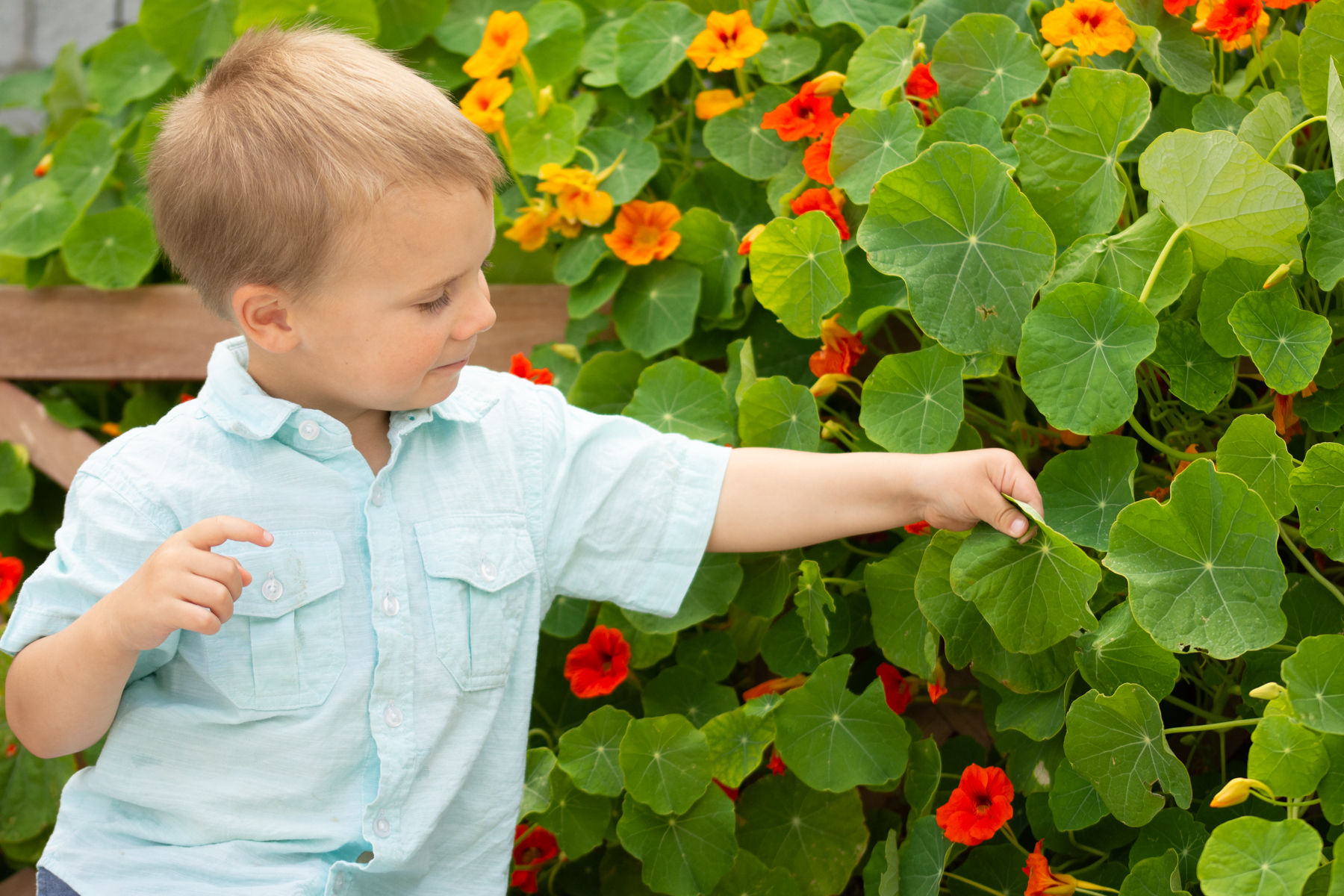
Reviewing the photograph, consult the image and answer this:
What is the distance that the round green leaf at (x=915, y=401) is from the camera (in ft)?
3.53

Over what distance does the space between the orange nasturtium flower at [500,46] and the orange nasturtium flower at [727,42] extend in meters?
0.29

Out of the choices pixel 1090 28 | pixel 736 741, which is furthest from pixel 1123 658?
pixel 1090 28

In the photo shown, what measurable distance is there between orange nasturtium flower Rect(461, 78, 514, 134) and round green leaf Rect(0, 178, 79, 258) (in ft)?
2.80

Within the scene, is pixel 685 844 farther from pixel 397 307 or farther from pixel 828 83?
pixel 828 83

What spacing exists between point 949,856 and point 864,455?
48 cm

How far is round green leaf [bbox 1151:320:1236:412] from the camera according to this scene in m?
1.01

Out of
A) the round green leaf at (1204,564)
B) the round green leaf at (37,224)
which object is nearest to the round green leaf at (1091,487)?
the round green leaf at (1204,564)

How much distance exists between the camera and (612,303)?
152cm

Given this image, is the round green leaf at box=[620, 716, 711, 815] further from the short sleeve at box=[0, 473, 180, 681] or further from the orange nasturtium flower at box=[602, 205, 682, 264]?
the orange nasturtium flower at box=[602, 205, 682, 264]

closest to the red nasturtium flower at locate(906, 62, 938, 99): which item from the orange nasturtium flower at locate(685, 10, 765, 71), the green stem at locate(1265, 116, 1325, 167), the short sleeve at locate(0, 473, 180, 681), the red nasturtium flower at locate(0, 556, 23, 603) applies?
the orange nasturtium flower at locate(685, 10, 765, 71)

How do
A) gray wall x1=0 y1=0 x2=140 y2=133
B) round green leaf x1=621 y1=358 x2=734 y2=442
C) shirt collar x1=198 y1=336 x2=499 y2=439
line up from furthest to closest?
gray wall x1=0 y1=0 x2=140 y2=133 < round green leaf x1=621 y1=358 x2=734 y2=442 < shirt collar x1=198 y1=336 x2=499 y2=439

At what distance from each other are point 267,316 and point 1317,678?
35.6 inches

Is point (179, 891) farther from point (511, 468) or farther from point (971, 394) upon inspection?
point (971, 394)

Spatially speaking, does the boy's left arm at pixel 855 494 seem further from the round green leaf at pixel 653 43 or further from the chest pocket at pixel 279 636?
the round green leaf at pixel 653 43
